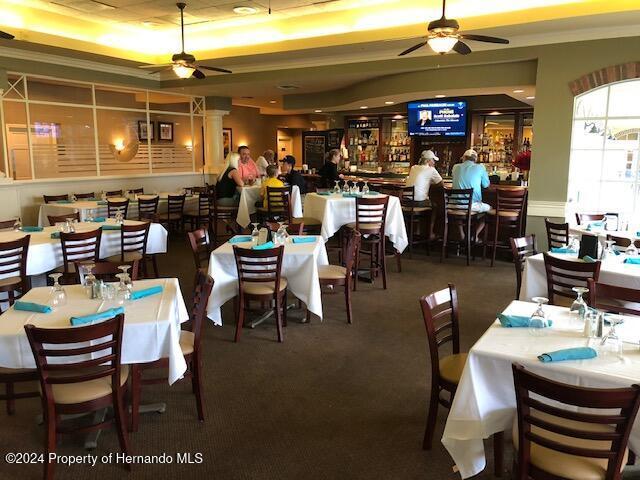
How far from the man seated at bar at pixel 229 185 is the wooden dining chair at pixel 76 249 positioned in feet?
12.8

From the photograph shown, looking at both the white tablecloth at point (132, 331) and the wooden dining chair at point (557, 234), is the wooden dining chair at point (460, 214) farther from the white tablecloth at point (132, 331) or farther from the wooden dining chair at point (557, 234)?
the white tablecloth at point (132, 331)

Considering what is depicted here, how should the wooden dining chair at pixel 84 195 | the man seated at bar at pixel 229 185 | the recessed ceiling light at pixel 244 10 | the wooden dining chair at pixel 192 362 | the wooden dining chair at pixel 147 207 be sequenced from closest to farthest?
the wooden dining chair at pixel 192 362 < the recessed ceiling light at pixel 244 10 < the wooden dining chair at pixel 147 207 < the man seated at bar at pixel 229 185 < the wooden dining chair at pixel 84 195

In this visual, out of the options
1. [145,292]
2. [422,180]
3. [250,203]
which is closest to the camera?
[145,292]

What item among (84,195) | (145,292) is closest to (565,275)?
(145,292)

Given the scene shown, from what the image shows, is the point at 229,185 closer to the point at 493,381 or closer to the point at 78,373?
the point at 78,373

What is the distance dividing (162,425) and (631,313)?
3219 mm

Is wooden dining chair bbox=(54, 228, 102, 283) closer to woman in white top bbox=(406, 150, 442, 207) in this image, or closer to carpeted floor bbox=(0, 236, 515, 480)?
carpeted floor bbox=(0, 236, 515, 480)

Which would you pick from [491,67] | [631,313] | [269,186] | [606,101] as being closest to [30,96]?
[269,186]

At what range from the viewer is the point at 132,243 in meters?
5.86

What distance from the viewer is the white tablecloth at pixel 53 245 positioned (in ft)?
16.8

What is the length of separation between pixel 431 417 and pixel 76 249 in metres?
4.02

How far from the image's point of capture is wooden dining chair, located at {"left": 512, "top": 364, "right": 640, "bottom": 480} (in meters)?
1.93

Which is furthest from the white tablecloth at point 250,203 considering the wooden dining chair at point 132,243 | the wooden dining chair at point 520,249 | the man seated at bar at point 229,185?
the wooden dining chair at point 520,249

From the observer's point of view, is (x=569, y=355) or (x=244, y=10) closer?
(x=569, y=355)
